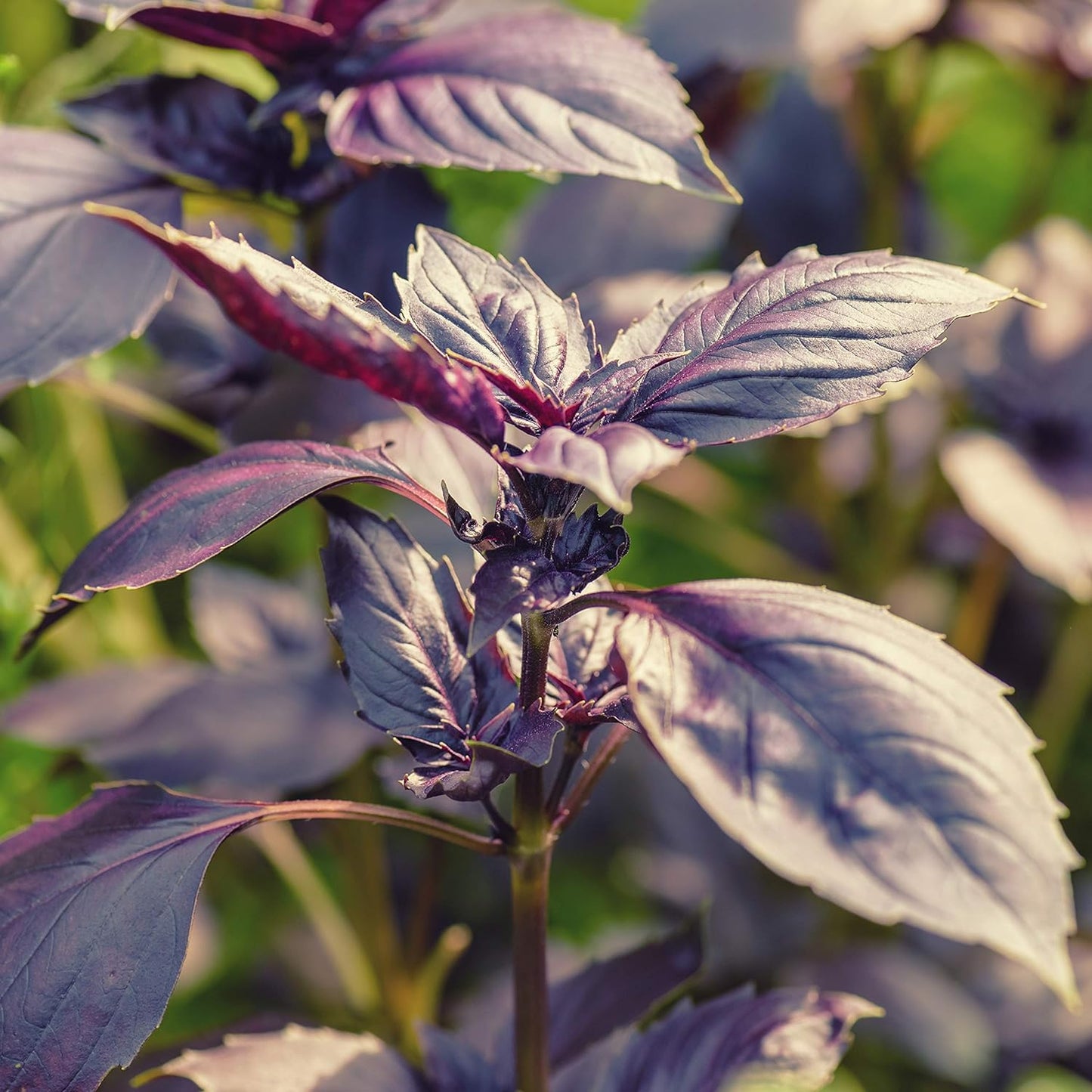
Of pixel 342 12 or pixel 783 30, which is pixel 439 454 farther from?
pixel 783 30

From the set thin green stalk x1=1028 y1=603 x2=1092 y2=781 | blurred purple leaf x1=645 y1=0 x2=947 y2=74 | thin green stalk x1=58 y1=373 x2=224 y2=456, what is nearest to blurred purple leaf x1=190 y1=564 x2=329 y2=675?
thin green stalk x1=58 y1=373 x2=224 y2=456

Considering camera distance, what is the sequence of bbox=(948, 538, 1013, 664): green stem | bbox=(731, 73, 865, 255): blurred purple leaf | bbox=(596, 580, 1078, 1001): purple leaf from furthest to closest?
1. bbox=(731, 73, 865, 255): blurred purple leaf
2. bbox=(948, 538, 1013, 664): green stem
3. bbox=(596, 580, 1078, 1001): purple leaf

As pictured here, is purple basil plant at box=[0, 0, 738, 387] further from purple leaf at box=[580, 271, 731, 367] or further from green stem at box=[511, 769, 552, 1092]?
green stem at box=[511, 769, 552, 1092]

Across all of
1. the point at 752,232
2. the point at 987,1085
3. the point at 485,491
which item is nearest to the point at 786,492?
the point at 752,232

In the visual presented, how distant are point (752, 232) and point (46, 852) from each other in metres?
0.81

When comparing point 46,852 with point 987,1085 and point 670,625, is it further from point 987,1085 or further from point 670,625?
point 987,1085

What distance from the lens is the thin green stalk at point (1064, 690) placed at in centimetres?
94

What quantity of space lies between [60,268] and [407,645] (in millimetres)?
248

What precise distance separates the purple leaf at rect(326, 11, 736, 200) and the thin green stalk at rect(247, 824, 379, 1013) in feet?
1.54

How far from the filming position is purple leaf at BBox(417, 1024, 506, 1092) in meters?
0.49

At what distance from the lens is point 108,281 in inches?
20.4

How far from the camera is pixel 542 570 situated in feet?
1.18

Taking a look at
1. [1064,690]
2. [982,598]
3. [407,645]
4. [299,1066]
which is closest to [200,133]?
[407,645]

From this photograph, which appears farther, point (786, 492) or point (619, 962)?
point (786, 492)
